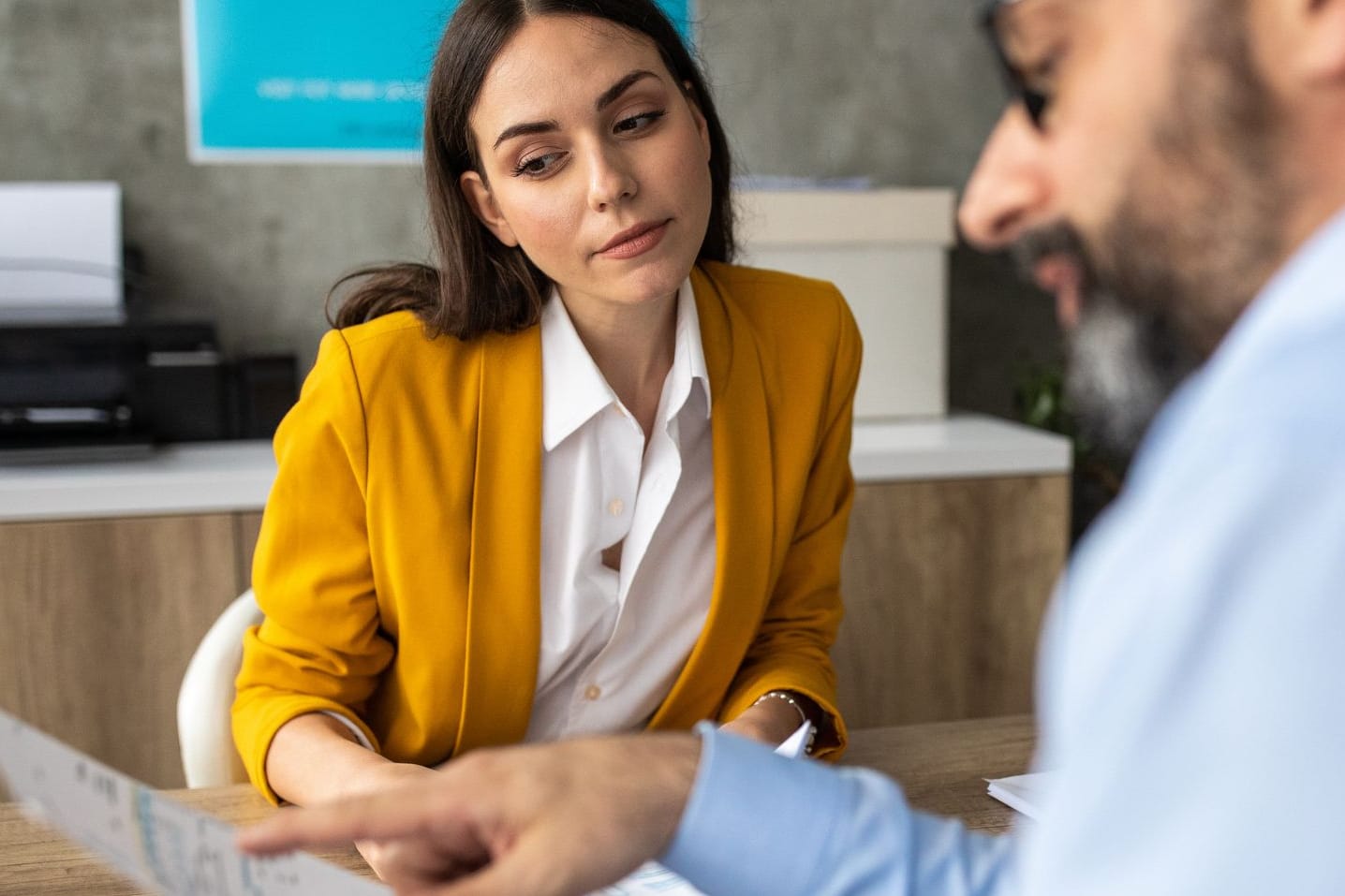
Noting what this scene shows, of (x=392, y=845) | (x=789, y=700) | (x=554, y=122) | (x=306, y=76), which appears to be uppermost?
(x=306, y=76)

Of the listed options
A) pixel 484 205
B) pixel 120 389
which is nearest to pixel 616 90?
pixel 484 205

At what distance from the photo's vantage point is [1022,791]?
1008mm

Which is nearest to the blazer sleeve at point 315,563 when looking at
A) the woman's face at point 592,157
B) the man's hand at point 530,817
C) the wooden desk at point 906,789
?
the wooden desk at point 906,789

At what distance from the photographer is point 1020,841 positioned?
0.74 metres

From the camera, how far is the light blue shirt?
14.8 inches

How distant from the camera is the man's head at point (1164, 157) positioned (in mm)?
454

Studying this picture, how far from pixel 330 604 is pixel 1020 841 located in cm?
65

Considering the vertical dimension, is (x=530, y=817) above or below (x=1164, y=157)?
below

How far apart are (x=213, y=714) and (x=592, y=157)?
60 centimetres

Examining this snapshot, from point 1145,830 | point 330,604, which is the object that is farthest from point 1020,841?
point 330,604

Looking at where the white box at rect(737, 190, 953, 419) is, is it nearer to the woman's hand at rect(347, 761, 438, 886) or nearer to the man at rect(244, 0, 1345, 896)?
the woman's hand at rect(347, 761, 438, 886)

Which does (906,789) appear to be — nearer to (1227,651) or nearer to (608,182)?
(608,182)

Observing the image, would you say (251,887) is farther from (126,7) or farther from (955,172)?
(955,172)

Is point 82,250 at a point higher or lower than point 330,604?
higher
